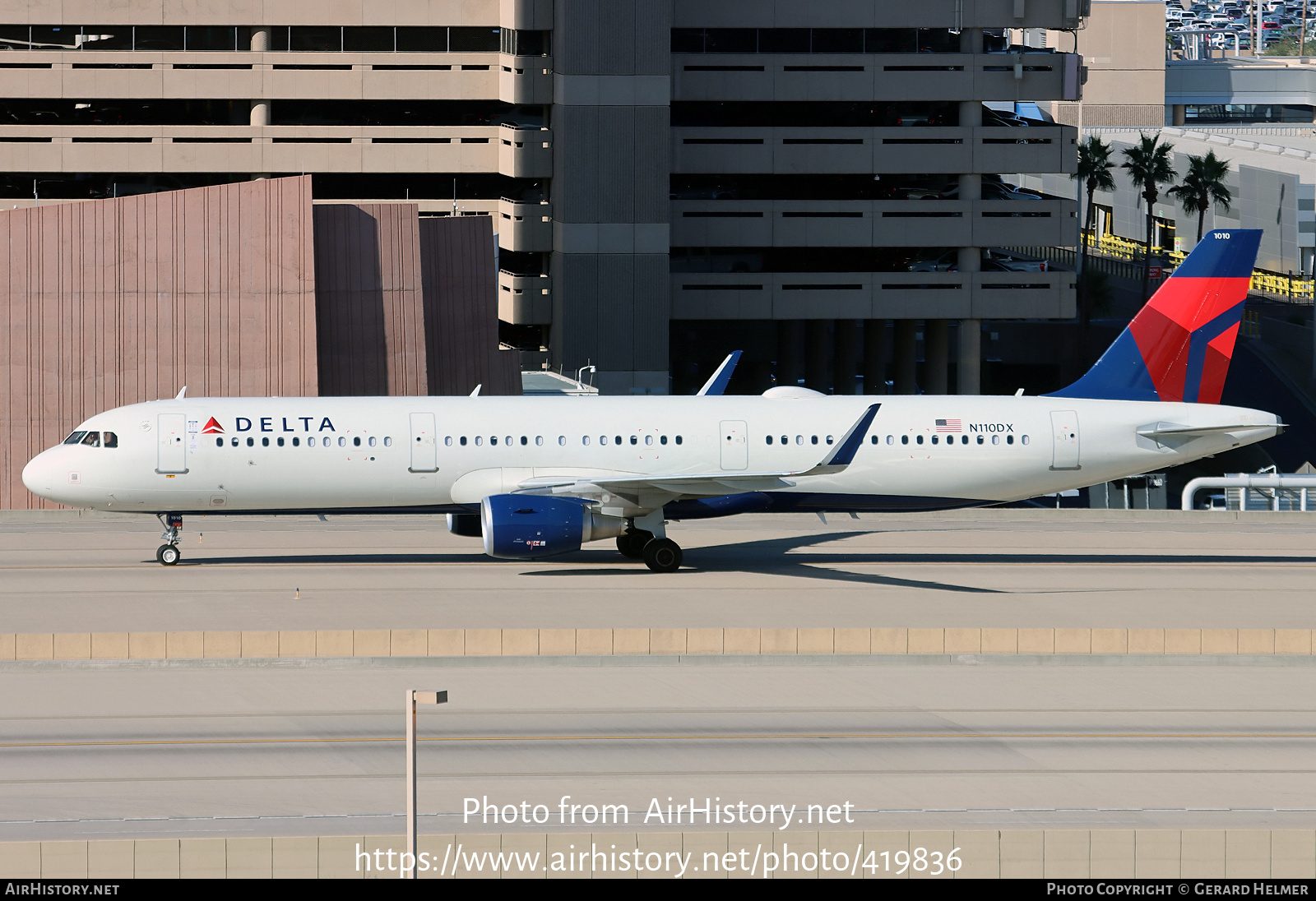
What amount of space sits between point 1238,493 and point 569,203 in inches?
1566

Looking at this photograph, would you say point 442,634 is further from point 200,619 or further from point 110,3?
point 110,3

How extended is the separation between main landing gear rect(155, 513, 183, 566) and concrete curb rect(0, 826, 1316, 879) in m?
21.5

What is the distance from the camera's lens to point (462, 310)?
5669cm

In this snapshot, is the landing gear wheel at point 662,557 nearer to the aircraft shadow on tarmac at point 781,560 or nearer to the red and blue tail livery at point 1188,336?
the aircraft shadow on tarmac at point 781,560

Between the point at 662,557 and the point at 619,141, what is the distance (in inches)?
1821

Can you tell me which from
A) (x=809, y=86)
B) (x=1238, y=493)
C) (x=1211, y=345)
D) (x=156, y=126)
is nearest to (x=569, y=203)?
(x=809, y=86)

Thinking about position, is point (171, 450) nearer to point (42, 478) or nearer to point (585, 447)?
point (42, 478)

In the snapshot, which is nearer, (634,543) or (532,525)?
(532,525)

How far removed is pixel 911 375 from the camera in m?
94.0

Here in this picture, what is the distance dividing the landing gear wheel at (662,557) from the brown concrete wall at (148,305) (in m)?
18.7

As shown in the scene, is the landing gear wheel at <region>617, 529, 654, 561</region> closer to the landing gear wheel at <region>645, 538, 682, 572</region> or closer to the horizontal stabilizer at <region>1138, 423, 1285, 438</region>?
the landing gear wheel at <region>645, 538, 682, 572</region>

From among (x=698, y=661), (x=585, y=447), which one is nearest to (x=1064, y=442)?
(x=585, y=447)

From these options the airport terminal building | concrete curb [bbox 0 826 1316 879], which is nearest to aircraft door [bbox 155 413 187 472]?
concrete curb [bbox 0 826 1316 879]

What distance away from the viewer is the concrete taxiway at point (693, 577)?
32438 millimetres
